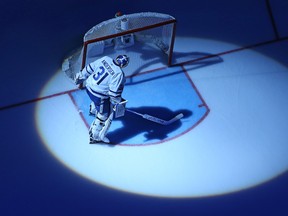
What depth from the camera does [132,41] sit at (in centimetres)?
786

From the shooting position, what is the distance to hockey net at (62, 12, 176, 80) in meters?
7.01

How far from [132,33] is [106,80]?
1485mm

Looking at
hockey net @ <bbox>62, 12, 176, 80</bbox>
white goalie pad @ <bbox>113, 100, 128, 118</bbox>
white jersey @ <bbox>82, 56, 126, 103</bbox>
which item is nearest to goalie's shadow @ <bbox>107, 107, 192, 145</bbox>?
white goalie pad @ <bbox>113, 100, 128, 118</bbox>

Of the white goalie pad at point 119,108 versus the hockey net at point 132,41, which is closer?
the white goalie pad at point 119,108

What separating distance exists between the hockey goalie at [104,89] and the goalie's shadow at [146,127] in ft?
0.86

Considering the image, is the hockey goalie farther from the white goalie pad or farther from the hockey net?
the hockey net

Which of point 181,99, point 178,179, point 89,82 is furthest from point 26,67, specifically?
point 178,179

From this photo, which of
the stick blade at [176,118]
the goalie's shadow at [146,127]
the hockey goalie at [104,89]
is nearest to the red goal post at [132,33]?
the hockey goalie at [104,89]

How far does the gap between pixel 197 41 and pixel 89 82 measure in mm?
2708

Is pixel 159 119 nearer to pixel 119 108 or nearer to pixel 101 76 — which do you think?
pixel 119 108

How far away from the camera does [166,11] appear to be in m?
8.84

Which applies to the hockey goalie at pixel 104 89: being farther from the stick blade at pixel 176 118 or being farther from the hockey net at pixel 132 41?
the stick blade at pixel 176 118

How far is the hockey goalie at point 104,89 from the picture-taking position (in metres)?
6.11

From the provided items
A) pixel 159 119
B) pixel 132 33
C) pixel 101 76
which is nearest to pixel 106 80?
pixel 101 76
